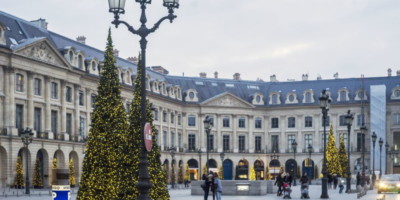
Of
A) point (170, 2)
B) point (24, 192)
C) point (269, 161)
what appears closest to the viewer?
point (170, 2)

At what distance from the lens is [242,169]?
104m

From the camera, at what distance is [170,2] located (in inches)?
712

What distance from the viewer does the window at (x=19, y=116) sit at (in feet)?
197

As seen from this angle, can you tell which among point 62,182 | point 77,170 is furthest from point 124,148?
point 77,170

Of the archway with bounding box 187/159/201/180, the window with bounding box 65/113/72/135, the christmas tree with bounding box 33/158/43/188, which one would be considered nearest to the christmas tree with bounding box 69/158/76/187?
the christmas tree with bounding box 33/158/43/188

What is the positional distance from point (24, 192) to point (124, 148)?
2990 cm

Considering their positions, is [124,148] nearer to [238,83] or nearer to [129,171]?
[129,171]

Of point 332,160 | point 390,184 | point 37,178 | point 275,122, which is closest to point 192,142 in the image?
point 275,122

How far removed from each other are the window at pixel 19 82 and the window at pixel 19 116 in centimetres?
144

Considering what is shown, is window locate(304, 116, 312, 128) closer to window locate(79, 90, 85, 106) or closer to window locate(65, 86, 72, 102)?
window locate(79, 90, 85, 106)

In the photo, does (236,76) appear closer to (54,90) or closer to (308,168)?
(308,168)

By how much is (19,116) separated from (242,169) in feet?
162

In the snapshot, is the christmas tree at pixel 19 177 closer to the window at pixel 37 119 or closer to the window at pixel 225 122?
the window at pixel 37 119

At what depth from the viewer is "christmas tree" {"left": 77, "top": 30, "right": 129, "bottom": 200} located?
25594mm
